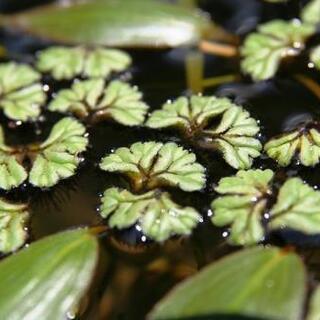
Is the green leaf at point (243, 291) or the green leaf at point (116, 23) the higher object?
the green leaf at point (116, 23)

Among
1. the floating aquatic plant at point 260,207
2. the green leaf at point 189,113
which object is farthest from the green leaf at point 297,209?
the green leaf at point 189,113

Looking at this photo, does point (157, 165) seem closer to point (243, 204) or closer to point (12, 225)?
point (243, 204)

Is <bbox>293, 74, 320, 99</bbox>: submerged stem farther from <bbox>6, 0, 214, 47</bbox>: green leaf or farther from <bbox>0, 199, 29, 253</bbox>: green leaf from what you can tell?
<bbox>0, 199, 29, 253</bbox>: green leaf

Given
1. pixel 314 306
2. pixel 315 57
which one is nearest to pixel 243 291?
pixel 314 306

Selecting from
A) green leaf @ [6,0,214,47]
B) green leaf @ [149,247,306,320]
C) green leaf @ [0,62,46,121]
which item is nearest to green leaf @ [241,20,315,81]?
green leaf @ [6,0,214,47]

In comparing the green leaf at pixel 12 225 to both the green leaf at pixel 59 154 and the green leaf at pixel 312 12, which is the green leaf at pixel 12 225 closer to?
the green leaf at pixel 59 154

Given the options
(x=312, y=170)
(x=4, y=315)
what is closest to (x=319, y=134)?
(x=312, y=170)

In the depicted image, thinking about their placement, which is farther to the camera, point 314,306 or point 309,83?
point 309,83
